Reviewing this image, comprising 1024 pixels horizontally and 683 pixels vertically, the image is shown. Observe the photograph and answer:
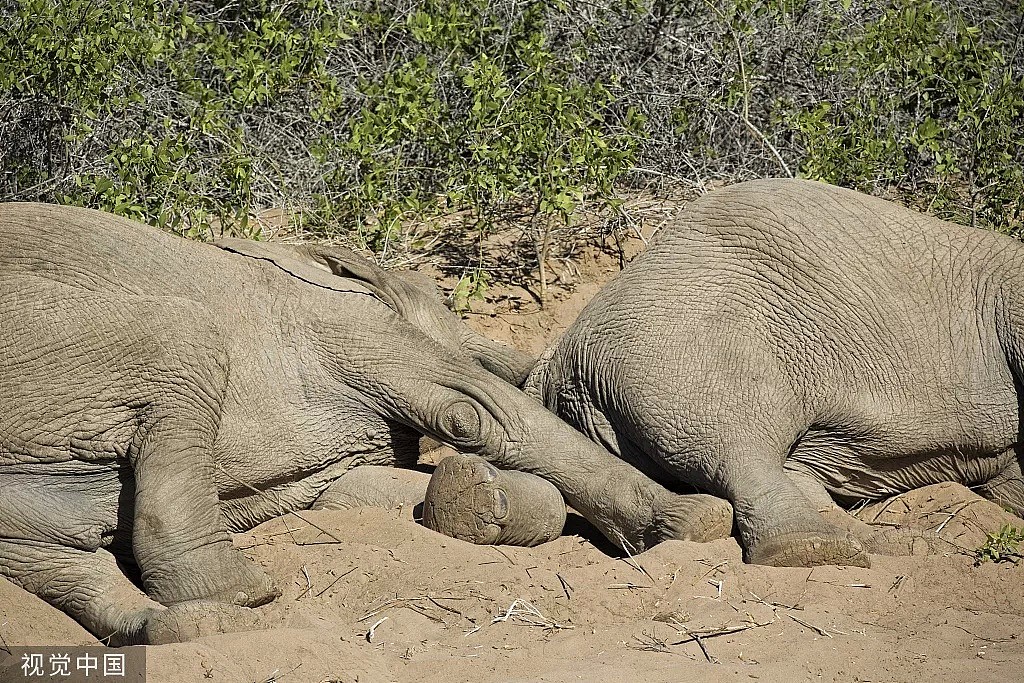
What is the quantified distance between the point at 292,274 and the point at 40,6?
10.4 ft

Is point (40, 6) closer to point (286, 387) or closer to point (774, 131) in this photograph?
point (286, 387)

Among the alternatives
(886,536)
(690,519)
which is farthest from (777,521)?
(886,536)

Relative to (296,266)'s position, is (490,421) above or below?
below

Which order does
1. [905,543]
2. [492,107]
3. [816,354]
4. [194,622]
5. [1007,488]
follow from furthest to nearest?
[492,107], [1007,488], [816,354], [905,543], [194,622]

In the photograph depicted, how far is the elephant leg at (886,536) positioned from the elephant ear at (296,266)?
69.5 inches

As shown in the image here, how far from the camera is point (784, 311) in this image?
464cm

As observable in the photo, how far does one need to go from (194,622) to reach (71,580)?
68 cm

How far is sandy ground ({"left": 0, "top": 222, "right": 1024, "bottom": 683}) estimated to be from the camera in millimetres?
3461

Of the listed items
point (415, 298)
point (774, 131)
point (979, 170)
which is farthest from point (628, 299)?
point (774, 131)

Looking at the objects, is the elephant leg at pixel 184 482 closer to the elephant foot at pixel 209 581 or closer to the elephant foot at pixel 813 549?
the elephant foot at pixel 209 581

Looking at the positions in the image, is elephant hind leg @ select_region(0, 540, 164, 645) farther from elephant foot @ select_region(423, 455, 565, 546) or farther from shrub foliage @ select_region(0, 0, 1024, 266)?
shrub foliage @ select_region(0, 0, 1024, 266)

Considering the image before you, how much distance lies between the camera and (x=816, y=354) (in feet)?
15.1

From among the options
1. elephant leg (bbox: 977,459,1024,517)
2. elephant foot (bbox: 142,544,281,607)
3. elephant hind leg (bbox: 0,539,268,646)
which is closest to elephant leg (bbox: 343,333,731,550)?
elephant foot (bbox: 142,544,281,607)

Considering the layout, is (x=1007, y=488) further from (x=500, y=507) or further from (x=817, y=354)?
(x=500, y=507)
